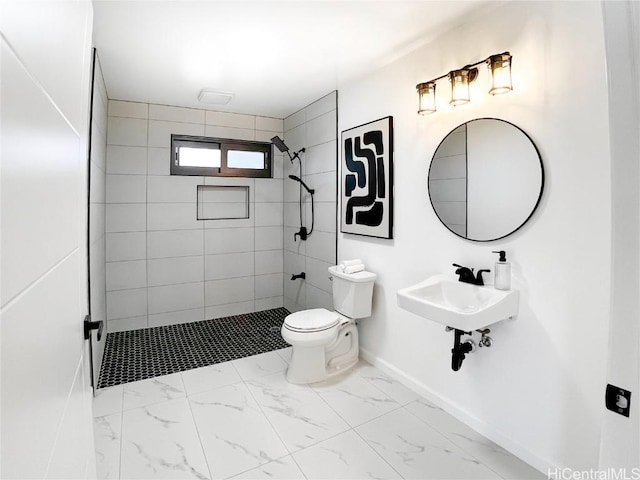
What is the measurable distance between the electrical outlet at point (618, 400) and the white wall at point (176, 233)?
144 inches

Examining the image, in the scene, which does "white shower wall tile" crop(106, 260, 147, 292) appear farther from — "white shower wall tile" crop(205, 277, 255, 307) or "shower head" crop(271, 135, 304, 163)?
"shower head" crop(271, 135, 304, 163)

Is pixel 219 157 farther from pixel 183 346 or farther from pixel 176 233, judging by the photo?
pixel 183 346

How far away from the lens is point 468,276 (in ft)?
6.51

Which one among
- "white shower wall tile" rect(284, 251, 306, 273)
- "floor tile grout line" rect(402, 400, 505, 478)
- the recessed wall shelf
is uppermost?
the recessed wall shelf

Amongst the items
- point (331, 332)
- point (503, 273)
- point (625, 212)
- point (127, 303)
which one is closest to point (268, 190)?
point (127, 303)

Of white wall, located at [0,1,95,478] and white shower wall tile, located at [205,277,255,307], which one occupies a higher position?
white wall, located at [0,1,95,478]

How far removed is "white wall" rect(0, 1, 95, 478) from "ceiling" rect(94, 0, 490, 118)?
137cm

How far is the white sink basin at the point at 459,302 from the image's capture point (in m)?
1.68

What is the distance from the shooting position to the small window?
3721 mm

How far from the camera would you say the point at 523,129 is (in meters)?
1.76

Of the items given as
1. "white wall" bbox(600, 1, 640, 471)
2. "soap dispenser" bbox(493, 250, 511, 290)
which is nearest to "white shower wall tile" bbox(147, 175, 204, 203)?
"soap dispenser" bbox(493, 250, 511, 290)

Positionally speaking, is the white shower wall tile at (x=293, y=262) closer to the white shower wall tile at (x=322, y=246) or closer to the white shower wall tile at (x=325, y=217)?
the white shower wall tile at (x=322, y=246)

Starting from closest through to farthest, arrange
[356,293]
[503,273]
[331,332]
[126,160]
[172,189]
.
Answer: [503,273], [331,332], [356,293], [126,160], [172,189]

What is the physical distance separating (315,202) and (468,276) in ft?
6.19
